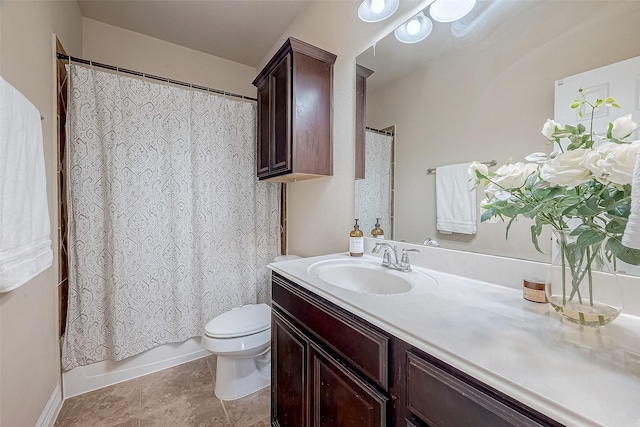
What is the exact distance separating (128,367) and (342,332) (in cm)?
184

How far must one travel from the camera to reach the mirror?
79cm

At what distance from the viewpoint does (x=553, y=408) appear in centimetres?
39

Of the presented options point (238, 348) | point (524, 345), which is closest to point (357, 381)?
point (524, 345)

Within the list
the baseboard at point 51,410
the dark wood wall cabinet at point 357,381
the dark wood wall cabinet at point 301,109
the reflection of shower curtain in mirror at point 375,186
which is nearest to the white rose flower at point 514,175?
the dark wood wall cabinet at point 357,381

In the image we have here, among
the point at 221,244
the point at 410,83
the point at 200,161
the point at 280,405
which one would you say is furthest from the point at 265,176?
the point at 280,405

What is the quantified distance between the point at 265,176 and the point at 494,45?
4.83 ft

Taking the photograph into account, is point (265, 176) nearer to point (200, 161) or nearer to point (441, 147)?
point (200, 161)

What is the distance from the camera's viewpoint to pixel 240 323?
5.32 ft

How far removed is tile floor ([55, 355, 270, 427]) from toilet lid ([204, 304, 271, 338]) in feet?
1.42

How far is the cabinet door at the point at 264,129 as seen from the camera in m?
1.85

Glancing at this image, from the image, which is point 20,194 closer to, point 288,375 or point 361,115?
point 288,375

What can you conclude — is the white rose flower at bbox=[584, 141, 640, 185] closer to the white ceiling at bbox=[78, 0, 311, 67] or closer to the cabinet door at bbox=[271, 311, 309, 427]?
the cabinet door at bbox=[271, 311, 309, 427]

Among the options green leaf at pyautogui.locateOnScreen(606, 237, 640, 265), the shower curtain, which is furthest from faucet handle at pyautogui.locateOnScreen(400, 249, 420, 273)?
the shower curtain

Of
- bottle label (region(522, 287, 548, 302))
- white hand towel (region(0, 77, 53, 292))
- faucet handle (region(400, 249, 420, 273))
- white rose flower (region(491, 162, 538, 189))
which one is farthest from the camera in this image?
faucet handle (region(400, 249, 420, 273))
